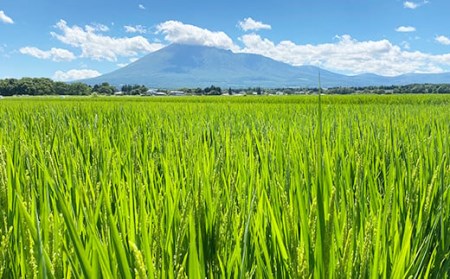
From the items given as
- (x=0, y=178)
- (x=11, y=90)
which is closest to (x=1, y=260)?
(x=0, y=178)

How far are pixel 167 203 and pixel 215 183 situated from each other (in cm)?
15

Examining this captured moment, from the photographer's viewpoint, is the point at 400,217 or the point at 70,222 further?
the point at 400,217

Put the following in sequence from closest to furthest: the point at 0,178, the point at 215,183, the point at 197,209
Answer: the point at 0,178
the point at 197,209
the point at 215,183

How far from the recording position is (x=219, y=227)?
0.78 meters

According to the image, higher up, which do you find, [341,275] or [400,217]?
[341,275]

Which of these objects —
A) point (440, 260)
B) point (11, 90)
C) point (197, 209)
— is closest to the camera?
point (197, 209)

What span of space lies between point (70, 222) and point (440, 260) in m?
0.70

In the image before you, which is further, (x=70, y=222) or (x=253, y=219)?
(x=253, y=219)

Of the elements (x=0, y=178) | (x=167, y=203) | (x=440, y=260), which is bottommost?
(x=440, y=260)

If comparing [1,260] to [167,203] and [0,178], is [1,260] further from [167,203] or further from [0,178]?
[167,203]

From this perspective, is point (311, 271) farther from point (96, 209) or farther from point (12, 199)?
point (12, 199)

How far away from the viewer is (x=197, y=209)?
0.65 meters

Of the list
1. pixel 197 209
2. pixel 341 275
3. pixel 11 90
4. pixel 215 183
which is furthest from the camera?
pixel 11 90

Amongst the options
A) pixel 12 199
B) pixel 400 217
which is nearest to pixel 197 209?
pixel 12 199
